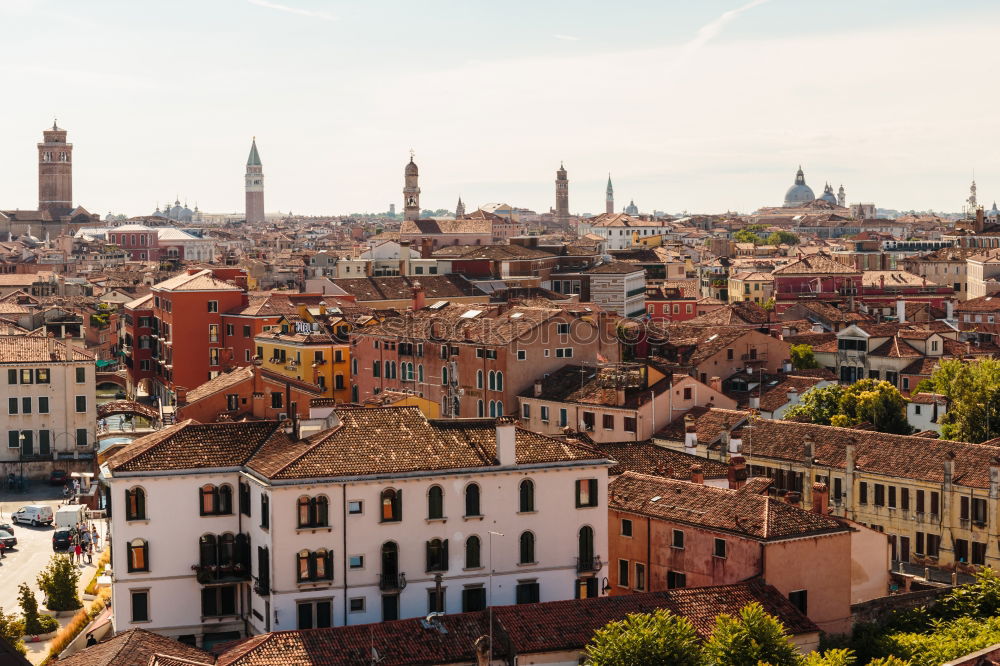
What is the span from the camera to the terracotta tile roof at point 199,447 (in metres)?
30.5

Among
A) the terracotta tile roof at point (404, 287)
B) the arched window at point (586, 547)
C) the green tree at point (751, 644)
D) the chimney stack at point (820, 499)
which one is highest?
the terracotta tile roof at point (404, 287)

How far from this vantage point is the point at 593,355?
171ft

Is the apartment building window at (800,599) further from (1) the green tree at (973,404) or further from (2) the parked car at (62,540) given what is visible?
(2) the parked car at (62,540)

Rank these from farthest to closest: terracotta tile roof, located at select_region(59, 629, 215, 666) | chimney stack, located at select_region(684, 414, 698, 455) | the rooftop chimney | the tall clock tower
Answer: the tall clock tower → chimney stack, located at select_region(684, 414, 698, 455) → the rooftop chimney → terracotta tile roof, located at select_region(59, 629, 215, 666)

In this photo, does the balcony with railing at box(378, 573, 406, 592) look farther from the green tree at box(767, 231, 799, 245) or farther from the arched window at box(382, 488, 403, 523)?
the green tree at box(767, 231, 799, 245)

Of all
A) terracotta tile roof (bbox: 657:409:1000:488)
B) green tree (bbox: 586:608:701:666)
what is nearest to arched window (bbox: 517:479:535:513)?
green tree (bbox: 586:608:701:666)

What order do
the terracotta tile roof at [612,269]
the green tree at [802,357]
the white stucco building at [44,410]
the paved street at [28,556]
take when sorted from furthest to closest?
the terracotta tile roof at [612,269]
the green tree at [802,357]
the white stucco building at [44,410]
the paved street at [28,556]

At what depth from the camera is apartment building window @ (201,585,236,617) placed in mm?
30766

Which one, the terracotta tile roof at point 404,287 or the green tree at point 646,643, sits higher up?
the terracotta tile roof at point 404,287

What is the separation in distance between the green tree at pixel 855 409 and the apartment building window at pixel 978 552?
38.6 ft

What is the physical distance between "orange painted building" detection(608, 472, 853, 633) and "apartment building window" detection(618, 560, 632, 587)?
2 centimetres

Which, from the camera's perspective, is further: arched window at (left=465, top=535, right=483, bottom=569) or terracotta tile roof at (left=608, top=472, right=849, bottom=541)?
terracotta tile roof at (left=608, top=472, right=849, bottom=541)

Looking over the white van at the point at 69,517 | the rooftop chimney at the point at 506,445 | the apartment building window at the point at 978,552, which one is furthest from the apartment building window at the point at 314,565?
the white van at the point at 69,517

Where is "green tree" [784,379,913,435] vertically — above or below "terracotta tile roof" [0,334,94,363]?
below
